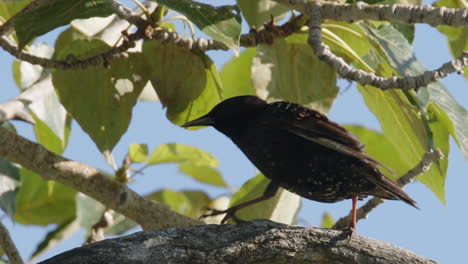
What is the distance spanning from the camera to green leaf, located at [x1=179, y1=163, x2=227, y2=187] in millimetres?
6223

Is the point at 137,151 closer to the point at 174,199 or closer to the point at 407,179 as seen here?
the point at 174,199

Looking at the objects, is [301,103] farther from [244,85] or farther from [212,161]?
[212,161]

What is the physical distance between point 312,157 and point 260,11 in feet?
2.64

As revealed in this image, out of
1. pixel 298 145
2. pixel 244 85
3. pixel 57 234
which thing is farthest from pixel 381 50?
pixel 57 234

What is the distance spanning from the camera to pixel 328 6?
13.2ft

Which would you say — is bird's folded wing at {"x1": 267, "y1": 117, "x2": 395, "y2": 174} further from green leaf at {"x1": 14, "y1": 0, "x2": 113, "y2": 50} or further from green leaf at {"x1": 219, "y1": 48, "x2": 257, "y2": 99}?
green leaf at {"x1": 14, "y1": 0, "x2": 113, "y2": 50}

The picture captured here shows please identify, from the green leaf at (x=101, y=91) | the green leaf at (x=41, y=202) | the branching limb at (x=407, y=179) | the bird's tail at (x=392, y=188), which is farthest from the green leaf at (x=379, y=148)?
the green leaf at (x=41, y=202)

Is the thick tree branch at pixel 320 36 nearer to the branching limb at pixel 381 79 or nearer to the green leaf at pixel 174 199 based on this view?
the branching limb at pixel 381 79

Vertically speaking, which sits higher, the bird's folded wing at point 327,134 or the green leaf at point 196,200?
the bird's folded wing at point 327,134

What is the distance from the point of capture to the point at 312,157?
4.34m

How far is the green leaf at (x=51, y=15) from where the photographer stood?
12.7ft

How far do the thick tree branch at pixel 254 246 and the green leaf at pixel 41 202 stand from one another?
7.80 feet

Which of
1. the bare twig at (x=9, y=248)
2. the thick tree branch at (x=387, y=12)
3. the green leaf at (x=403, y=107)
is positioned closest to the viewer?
the thick tree branch at (x=387, y=12)

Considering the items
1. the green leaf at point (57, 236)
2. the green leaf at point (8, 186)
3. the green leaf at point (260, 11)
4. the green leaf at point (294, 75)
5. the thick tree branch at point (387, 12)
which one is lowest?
the green leaf at point (57, 236)
